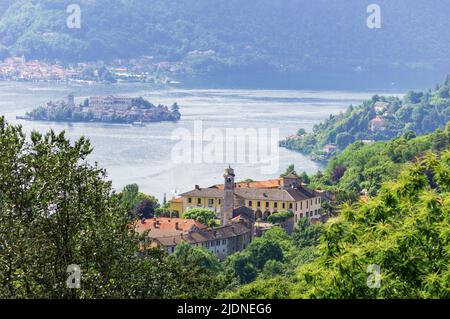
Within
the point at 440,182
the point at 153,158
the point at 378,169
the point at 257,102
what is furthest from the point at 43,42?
the point at 440,182

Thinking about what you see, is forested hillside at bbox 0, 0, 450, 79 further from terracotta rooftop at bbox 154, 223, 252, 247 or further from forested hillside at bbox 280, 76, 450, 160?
terracotta rooftop at bbox 154, 223, 252, 247

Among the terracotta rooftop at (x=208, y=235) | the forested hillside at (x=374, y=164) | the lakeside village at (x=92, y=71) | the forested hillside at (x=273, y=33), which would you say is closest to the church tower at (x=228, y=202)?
the terracotta rooftop at (x=208, y=235)

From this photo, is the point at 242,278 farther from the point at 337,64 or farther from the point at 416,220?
the point at 337,64

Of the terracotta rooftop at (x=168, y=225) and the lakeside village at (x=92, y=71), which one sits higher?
the lakeside village at (x=92, y=71)

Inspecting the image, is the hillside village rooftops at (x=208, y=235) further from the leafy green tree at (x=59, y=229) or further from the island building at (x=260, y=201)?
the leafy green tree at (x=59, y=229)

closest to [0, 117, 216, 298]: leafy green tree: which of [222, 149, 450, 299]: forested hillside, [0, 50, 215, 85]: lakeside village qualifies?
[222, 149, 450, 299]: forested hillside
